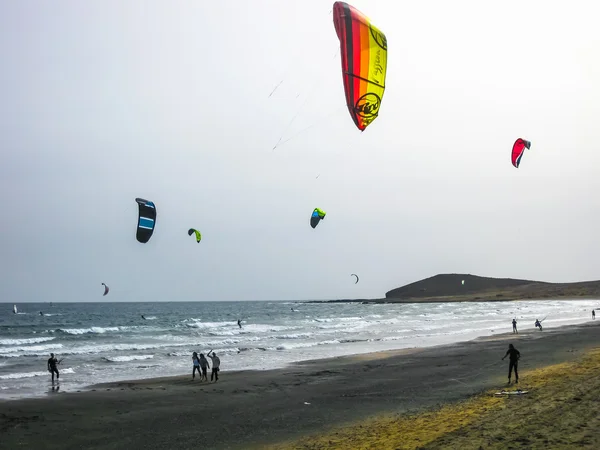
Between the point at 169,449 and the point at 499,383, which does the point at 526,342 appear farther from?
the point at 169,449

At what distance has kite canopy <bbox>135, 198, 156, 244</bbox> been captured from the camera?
776 inches

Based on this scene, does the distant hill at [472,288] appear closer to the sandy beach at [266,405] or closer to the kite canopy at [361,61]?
the sandy beach at [266,405]

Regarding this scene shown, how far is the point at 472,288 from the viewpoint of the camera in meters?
154

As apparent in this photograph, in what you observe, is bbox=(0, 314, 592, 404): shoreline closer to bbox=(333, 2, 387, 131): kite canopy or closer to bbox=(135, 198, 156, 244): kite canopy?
bbox=(135, 198, 156, 244): kite canopy

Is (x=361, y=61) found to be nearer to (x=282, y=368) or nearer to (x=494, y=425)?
(x=494, y=425)

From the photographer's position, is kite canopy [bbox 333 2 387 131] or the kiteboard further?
the kiteboard

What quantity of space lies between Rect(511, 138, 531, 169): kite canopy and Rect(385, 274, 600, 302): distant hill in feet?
314

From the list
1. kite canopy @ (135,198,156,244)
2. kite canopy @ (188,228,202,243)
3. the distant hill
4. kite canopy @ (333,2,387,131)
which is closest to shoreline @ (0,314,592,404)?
kite canopy @ (135,198,156,244)

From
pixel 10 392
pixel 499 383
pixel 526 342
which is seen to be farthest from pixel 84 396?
pixel 526 342

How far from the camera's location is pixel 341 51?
1116 cm

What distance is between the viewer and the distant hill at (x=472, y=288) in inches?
4855

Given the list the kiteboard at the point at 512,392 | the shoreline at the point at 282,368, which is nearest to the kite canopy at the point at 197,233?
the shoreline at the point at 282,368

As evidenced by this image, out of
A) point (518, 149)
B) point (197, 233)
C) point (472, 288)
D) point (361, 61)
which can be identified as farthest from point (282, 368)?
point (472, 288)

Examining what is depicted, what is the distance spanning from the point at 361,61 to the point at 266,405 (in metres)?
7.61
